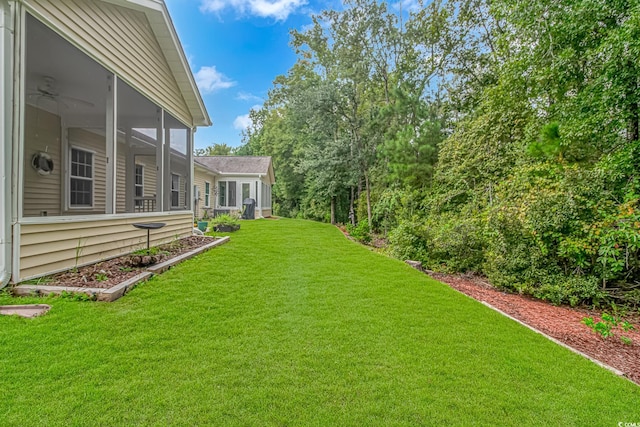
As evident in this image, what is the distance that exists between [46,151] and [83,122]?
3.60 feet

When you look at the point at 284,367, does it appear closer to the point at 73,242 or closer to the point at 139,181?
the point at 73,242

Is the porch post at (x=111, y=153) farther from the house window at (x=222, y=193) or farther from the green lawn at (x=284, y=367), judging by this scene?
the house window at (x=222, y=193)

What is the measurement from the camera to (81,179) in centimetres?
730

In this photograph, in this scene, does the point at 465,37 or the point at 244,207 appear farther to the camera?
the point at 244,207

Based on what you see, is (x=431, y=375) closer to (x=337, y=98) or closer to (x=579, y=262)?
(x=579, y=262)

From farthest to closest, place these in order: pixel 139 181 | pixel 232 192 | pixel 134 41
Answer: pixel 232 192 → pixel 139 181 → pixel 134 41

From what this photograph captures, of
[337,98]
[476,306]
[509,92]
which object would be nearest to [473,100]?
[509,92]

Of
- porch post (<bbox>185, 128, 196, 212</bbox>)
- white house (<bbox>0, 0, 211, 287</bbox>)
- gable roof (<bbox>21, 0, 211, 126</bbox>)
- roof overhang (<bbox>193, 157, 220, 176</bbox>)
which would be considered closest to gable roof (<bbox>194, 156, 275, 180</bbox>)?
roof overhang (<bbox>193, 157, 220, 176</bbox>)

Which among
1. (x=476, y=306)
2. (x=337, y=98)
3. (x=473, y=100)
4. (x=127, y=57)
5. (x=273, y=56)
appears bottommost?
(x=476, y=306)

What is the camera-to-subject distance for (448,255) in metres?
7.91

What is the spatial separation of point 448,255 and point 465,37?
8669 millimetres

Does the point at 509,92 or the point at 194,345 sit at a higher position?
the point at 509,92

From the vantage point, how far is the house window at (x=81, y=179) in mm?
7051

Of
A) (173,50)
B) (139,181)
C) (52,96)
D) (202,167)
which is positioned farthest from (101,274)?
(202,167)
